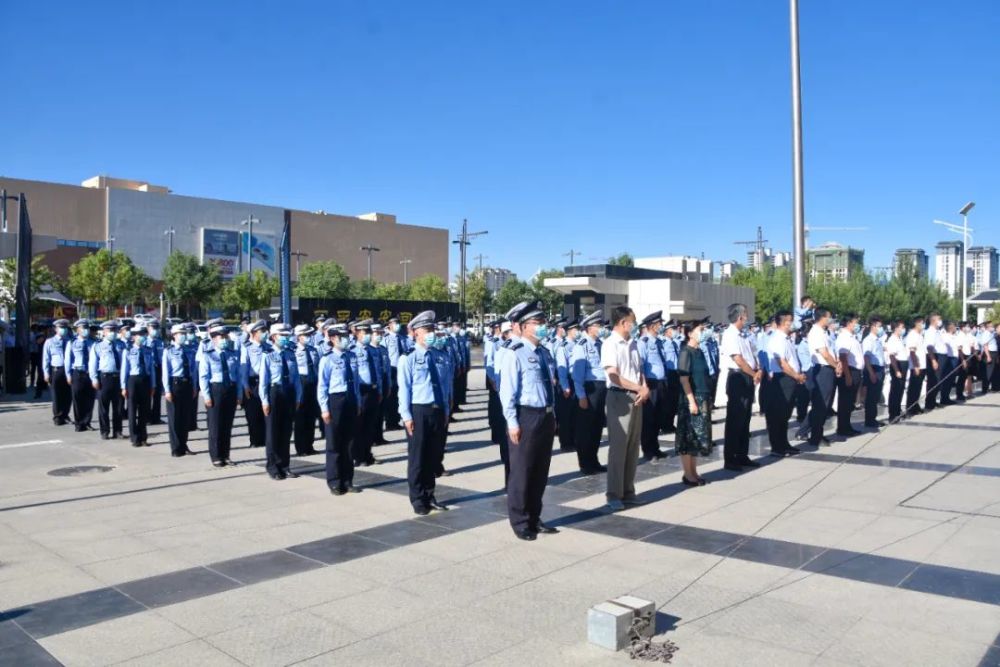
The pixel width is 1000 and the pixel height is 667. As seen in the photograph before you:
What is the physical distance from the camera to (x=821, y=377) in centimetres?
1089

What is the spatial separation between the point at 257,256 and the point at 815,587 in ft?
286

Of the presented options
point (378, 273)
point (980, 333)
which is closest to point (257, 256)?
point (378, 273)

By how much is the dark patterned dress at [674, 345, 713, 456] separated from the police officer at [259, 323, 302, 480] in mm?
4476

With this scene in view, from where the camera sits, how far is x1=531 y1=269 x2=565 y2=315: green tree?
193ft

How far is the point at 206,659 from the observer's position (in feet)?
13.4

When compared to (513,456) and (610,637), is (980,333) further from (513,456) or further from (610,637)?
(610,637)

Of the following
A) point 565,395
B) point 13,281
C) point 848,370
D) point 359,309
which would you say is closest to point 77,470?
point 565,395

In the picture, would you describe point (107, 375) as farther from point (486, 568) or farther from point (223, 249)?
point (223, 249)

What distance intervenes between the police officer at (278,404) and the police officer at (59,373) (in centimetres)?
727

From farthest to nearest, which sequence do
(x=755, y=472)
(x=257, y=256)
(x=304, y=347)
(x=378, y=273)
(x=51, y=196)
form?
(x=378, y=273)
(x=257, y=256)
(x=51, y=196)
(x=304, y=347)
(x=755, y=472)

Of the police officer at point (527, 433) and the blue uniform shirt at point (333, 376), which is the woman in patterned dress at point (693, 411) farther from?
the blue uniform shirt at point (333, 376)

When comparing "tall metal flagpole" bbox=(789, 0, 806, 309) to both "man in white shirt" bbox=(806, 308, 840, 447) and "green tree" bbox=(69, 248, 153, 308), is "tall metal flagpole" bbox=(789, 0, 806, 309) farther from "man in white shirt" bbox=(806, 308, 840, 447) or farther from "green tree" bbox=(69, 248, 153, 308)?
"green tree" bbox=(69, 248, 153, 308)

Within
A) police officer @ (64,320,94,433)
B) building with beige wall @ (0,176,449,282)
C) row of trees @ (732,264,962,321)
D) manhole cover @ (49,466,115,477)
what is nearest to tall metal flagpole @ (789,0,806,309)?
manhole cover @ (49,466,115,477)

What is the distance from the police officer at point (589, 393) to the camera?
9086 mm
